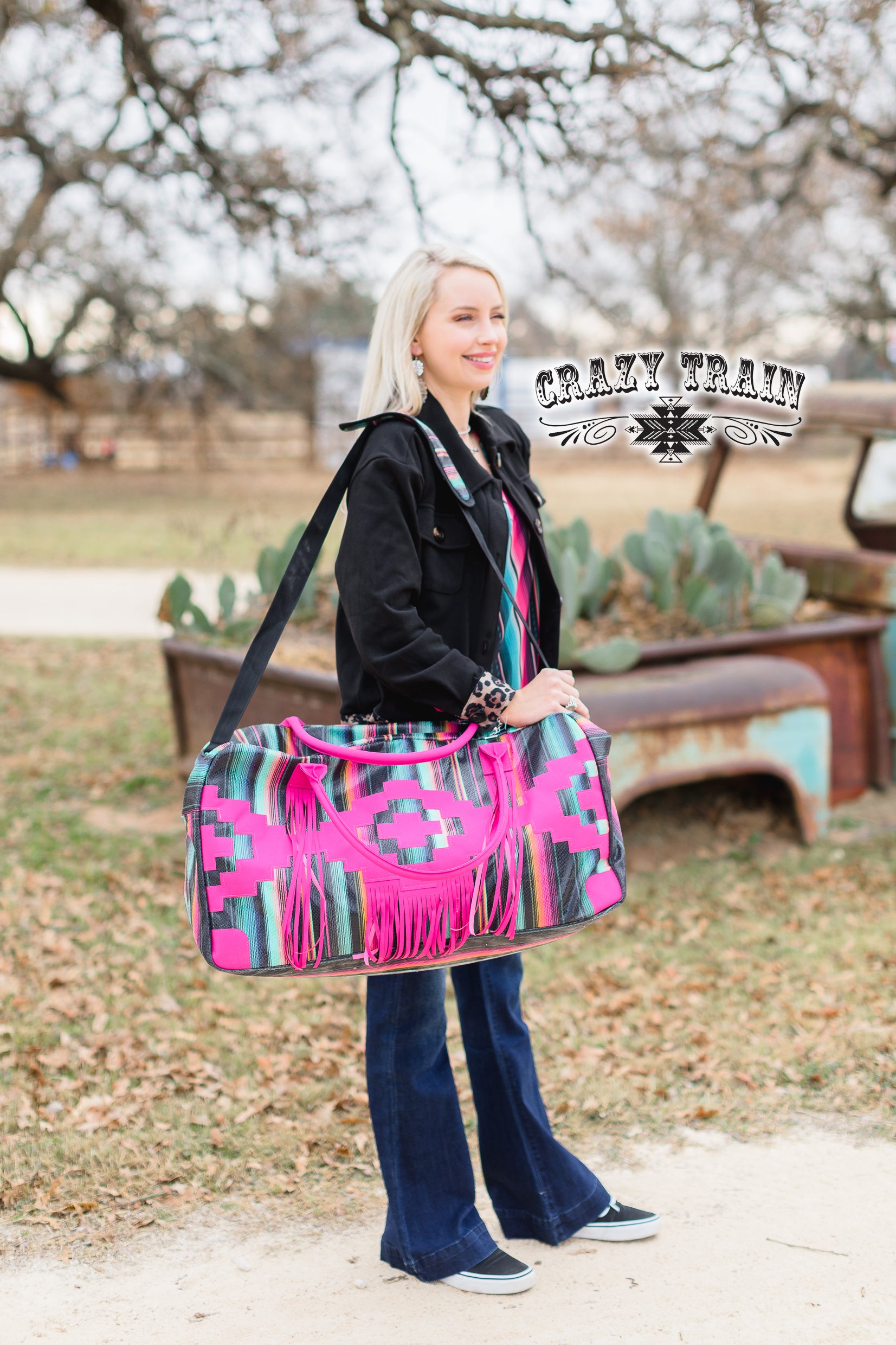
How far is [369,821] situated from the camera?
1.98 meters

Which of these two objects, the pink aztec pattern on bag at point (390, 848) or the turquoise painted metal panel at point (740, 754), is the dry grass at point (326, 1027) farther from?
the pink aztec pattern on bag at point (390, 848)

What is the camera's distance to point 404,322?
2123 millimetres

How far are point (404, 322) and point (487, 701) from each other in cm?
67

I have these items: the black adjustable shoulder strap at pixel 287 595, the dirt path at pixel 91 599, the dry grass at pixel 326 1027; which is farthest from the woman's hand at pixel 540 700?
the dirt path at pixel 91 599

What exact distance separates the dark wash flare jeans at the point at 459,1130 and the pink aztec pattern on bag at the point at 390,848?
0.89ft

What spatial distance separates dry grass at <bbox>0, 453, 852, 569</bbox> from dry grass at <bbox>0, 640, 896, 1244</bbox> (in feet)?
8.05

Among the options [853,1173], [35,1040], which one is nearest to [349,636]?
[853,1173]

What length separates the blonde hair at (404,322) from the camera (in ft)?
6.94

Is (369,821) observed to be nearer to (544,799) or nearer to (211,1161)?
(544,799)

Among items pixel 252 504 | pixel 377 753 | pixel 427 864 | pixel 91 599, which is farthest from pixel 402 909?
Answer: pixel 252 504

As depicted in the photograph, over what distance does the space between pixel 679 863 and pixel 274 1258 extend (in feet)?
8.38

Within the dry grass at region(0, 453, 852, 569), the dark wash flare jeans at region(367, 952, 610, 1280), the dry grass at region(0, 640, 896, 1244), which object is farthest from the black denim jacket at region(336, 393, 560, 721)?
the dry grass at region(0, 453, 852, 569)

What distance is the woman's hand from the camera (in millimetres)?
2080

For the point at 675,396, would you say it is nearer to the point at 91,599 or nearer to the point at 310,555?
the point at 310,555
